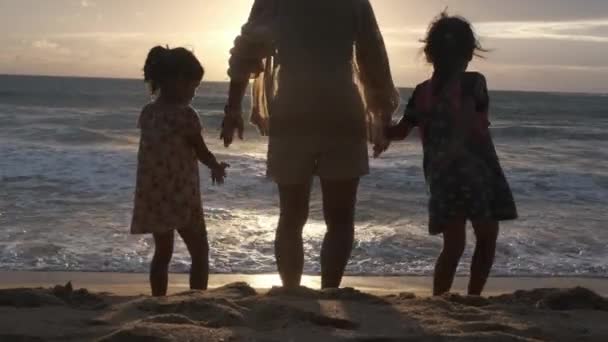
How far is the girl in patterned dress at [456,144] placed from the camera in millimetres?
3953

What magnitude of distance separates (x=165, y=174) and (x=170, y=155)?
0.09 metres

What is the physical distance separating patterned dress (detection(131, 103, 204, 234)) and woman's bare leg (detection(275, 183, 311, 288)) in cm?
50

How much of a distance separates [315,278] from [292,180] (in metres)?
2.54

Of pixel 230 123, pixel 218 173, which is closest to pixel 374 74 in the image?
pixel 230 123

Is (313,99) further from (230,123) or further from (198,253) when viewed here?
(198,253)

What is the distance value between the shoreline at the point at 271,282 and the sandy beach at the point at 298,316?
209 cm

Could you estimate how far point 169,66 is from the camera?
163 inches

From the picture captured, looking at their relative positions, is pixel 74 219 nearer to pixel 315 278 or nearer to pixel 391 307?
pixel 315 278

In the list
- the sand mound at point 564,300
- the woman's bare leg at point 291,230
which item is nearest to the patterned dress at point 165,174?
the woman's bare leg at point 291,230

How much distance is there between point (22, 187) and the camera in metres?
9.76

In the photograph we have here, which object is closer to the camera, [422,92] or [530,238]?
[422,92]

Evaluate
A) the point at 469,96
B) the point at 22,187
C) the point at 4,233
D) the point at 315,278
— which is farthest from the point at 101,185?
the point at 469,96

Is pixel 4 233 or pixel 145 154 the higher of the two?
pixel 145 154

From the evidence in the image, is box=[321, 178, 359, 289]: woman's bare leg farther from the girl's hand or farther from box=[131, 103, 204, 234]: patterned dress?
box=[131, 103, 204, 234]: patterned dress
